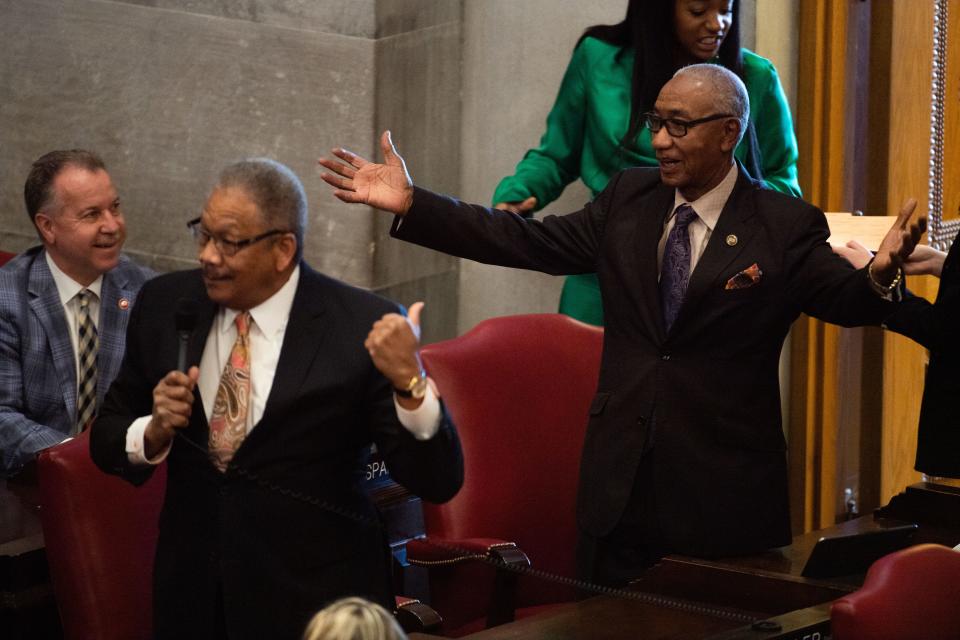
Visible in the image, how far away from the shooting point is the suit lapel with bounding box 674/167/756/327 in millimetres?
2984

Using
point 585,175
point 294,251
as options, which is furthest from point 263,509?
point 585,175

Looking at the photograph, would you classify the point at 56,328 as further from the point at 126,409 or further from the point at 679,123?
the point at 679,123

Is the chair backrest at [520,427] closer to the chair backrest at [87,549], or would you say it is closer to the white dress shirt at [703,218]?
the white dress shirt at [703,218]

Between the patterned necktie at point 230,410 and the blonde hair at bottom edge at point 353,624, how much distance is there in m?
0.87

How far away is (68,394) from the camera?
349cm

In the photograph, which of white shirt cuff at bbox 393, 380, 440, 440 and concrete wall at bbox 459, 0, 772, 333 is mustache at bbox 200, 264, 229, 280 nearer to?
white shirt cuff at bbox 393, 380, 440, 440

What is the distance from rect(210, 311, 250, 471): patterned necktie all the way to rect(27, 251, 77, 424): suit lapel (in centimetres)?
111

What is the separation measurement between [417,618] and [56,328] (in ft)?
4.22

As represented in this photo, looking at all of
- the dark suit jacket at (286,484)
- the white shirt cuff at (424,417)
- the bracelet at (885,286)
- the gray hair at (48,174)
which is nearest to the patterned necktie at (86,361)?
the gray hair at (48,174)

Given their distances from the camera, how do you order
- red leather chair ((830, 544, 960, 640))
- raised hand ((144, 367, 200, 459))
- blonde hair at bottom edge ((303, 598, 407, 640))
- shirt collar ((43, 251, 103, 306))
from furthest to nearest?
shirt collar ((43, 251, 103, 306)) → raised hand ((144, 367, 200, 459)) → red leather chair ((830, 544, 960, 640)) → blonde hair at bottom edge ((303, 598, 407, 640))

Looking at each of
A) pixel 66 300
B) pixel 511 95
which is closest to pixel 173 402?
pixel 66 300

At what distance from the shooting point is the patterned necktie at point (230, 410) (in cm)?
249

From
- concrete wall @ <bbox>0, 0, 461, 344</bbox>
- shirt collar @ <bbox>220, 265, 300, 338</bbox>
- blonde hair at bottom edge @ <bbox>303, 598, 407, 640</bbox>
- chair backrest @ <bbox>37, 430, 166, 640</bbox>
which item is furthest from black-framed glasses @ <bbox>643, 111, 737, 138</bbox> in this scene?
concrete wall @ <bbox>0, 0, 461, 344</bbox>

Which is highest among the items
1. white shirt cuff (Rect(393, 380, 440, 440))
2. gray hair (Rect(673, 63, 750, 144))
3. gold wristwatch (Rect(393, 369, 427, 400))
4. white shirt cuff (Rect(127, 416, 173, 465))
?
gray hair (Rect(673, 63, 750, 144))
